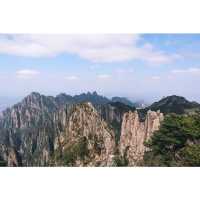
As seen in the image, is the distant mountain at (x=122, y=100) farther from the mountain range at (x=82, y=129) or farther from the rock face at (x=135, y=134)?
the rock face at (x=135, y=134)

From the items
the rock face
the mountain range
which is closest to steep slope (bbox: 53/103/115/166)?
the mountain range

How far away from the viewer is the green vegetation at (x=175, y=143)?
21.5ft

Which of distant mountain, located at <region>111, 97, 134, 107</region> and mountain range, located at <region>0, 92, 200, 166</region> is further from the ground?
distant mountain, located at <region>111, 97, 134, 107</region>

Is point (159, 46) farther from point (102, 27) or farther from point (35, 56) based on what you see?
point (35, 56)

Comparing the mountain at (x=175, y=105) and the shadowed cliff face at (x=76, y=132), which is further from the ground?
the mountain at (x=175, y=105)

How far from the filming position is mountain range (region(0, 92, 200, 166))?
260 inches

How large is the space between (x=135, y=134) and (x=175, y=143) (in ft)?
1.45

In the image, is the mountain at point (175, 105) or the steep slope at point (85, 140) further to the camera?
the steep slope at point (85, 140)

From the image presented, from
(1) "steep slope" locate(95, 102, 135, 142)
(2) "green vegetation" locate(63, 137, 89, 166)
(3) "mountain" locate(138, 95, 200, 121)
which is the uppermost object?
(3) "mountain" locate(138, 95, 200, 121)

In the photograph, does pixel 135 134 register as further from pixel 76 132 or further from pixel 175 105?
pixel 76 132

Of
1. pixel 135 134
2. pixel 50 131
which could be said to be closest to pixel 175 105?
Answer: pixel 135 134

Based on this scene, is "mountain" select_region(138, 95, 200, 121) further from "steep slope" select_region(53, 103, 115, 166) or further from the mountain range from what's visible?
"steep slope" select_region(53, 103, 115, 166)

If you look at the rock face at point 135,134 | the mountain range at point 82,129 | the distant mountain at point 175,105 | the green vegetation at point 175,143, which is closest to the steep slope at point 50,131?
the mountain range at point 82,129
